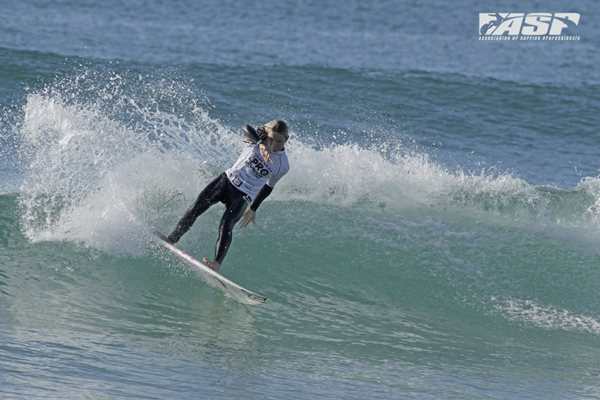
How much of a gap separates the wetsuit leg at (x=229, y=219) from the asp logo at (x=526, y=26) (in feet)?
90.6

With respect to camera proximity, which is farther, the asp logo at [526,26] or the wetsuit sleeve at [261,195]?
the asp logo at [526,26]

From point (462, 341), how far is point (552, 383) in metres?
1.09

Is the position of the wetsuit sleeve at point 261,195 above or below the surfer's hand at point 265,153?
below

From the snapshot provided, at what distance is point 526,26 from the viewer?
115ft

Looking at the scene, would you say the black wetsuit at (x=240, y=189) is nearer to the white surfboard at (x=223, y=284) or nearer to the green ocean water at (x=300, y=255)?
Answer: the white surfboard at (x=223, y=284)

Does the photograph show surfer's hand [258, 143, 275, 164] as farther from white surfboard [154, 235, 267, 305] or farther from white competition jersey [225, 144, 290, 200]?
white surfboard [154, 235, 267, 305]

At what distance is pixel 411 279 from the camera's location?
293 inches

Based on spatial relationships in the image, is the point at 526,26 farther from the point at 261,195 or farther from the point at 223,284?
the point at 223,284

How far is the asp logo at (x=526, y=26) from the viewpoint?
32.4 m

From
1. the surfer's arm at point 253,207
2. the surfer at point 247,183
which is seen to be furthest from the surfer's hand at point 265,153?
the surfer's arm at point 253,207

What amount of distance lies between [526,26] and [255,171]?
108ft

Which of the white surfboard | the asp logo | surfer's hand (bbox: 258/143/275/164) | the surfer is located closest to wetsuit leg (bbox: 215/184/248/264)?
the surfer

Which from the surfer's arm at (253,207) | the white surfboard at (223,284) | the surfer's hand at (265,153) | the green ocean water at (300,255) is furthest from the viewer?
the surfer's arm at (253,207)

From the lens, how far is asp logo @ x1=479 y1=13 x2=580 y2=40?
106ft
